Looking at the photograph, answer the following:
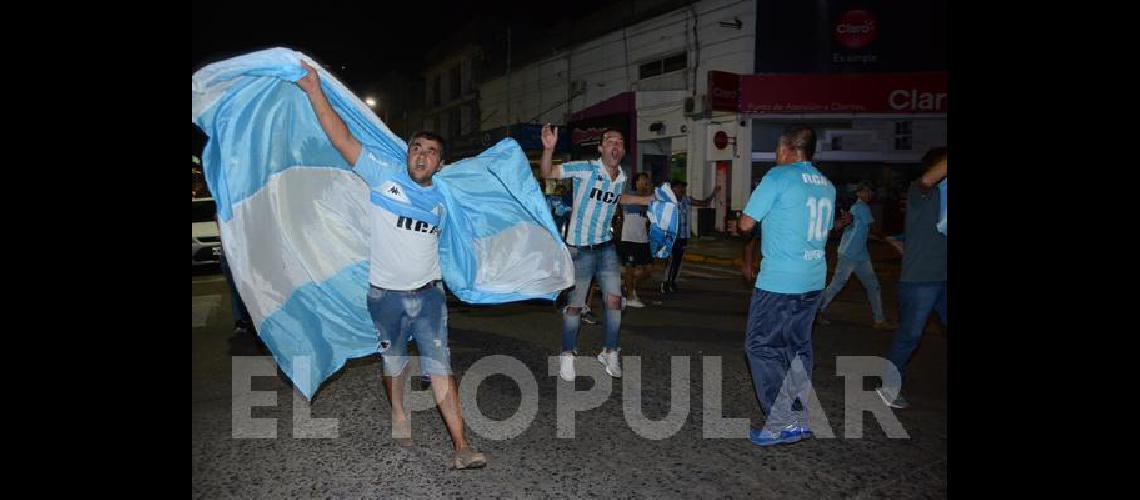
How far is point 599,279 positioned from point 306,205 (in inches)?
101

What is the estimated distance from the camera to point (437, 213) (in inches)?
167

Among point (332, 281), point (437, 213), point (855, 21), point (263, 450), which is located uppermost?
point (855, 21)

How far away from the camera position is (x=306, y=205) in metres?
4.56

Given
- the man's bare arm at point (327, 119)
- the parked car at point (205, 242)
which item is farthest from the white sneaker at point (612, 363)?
the parked car at point (205, 242)

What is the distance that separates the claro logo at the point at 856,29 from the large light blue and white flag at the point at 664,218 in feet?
46.6

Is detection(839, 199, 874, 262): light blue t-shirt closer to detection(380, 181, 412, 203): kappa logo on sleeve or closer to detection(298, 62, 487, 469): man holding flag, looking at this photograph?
detection(298, 62, 487, 469): man holding flag

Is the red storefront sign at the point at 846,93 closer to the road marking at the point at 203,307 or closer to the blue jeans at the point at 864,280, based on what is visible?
the blue jeans at the point at 864,280

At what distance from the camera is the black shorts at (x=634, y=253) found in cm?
999

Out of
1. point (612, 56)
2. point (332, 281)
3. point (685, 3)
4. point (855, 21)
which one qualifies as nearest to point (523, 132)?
point (612, 56)

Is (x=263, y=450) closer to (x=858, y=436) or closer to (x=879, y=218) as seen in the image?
(x=858, y=436)

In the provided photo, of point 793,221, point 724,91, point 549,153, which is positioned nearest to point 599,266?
point 549,153

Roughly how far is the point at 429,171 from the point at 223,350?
13.3 ft

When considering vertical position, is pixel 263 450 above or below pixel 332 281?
below

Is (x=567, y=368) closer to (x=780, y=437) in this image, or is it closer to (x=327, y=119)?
(x=780, y=437)
